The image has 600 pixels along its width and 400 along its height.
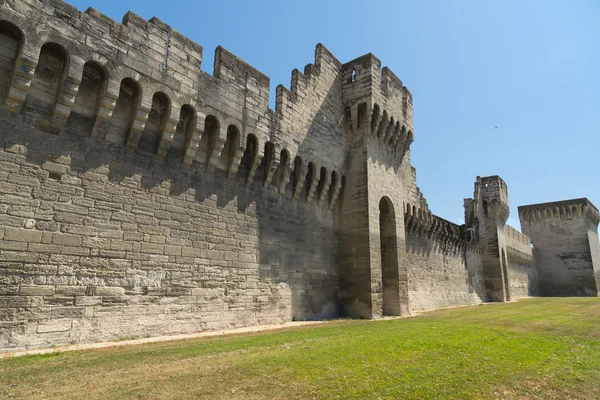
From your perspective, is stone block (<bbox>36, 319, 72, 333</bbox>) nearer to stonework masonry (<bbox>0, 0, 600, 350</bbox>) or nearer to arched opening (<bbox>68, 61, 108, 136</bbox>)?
stonework masonry (<bbox>0, 0, 600, 350</bbox>)

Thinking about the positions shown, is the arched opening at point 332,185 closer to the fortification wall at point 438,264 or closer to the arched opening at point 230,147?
the arched opening at point 230,147

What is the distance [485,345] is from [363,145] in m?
9.06

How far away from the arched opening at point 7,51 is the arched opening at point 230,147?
488 centimetres

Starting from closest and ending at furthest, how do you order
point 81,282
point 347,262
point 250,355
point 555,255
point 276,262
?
point 250,355, point 81,282, point 276,262, point 347,262, point 555,255

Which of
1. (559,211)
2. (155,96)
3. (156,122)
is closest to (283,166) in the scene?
(156,122)

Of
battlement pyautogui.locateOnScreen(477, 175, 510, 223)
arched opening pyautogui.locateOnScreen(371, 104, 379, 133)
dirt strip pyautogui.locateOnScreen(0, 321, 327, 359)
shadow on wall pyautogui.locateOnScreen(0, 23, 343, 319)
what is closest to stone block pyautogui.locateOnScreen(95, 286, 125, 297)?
shadow on wall pyautogui.locateOnScreen(0, 23, 343, 319)

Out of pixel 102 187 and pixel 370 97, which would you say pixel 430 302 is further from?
pixel 102 187

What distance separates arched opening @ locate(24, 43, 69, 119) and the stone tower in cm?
989

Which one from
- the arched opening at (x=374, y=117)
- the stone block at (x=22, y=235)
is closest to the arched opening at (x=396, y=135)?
the arched opening at (x=374, y=117)

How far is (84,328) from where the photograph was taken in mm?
7250

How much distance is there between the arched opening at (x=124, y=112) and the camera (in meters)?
8.44

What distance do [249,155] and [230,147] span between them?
0.77 metres

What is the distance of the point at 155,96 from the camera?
924cm

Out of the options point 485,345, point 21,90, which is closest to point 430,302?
point 485,345
